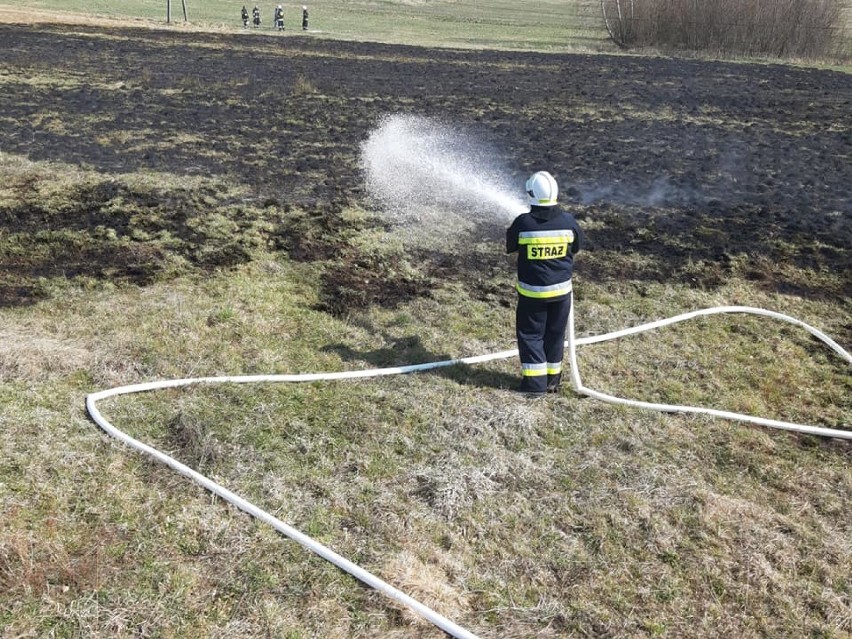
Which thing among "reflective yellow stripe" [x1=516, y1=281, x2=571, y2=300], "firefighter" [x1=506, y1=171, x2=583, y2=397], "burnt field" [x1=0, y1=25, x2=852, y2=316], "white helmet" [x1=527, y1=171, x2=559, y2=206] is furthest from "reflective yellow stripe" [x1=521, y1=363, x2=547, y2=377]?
"burnt field" [x1=0, y1=25, x2=852, y2=316]

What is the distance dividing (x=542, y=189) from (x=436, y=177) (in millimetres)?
5633

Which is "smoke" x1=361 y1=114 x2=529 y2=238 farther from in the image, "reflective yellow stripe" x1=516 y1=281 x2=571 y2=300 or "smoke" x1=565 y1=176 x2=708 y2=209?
"reflective yellow stripe" x1=516 y1=281 x2=571 y2=300

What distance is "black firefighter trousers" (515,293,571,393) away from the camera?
4.99 meters

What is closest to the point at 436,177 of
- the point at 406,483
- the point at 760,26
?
the point at 406,483

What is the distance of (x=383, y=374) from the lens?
17.3ft

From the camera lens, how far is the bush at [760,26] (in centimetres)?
2666

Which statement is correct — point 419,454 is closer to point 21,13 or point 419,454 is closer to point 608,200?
point 608,200

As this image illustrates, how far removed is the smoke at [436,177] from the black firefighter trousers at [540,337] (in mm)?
2362

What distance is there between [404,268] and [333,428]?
299 cm

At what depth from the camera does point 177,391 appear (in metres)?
4.88

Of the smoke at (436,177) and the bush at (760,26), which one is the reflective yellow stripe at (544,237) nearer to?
the smoke at (436,177)

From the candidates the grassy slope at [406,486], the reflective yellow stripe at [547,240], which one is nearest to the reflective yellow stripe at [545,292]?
the reflective yellow stripe at [547,240]

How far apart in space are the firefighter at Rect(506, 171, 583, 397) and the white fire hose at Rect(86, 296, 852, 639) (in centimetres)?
22

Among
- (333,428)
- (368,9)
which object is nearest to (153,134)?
(333,428)
